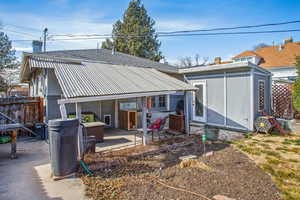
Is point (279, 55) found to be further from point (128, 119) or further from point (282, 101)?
point (128, 119)

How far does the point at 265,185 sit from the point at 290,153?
2.67 m

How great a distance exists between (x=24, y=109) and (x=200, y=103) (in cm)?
820

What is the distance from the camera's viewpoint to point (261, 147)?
5.70 metres

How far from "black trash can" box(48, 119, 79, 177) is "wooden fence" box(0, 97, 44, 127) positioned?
4.96m

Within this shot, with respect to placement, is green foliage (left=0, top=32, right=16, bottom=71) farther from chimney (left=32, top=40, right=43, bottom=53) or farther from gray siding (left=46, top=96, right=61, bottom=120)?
gray siding (left=46, top=96, right=61, bottom=120)

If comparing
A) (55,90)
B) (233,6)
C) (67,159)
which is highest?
(233,6)

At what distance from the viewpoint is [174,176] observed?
3674mm

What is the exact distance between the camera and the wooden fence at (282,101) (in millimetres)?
9086

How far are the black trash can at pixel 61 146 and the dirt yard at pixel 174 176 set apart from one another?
0.47 metres

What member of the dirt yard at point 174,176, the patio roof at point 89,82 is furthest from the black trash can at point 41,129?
the dirt yard at point 174,176

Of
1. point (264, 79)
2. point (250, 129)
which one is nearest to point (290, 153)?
point (250, 129)

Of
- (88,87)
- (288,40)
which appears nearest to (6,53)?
(88,87)

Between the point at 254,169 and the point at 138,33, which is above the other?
the point at 138,33

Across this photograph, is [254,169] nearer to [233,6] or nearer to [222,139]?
[222,139]
